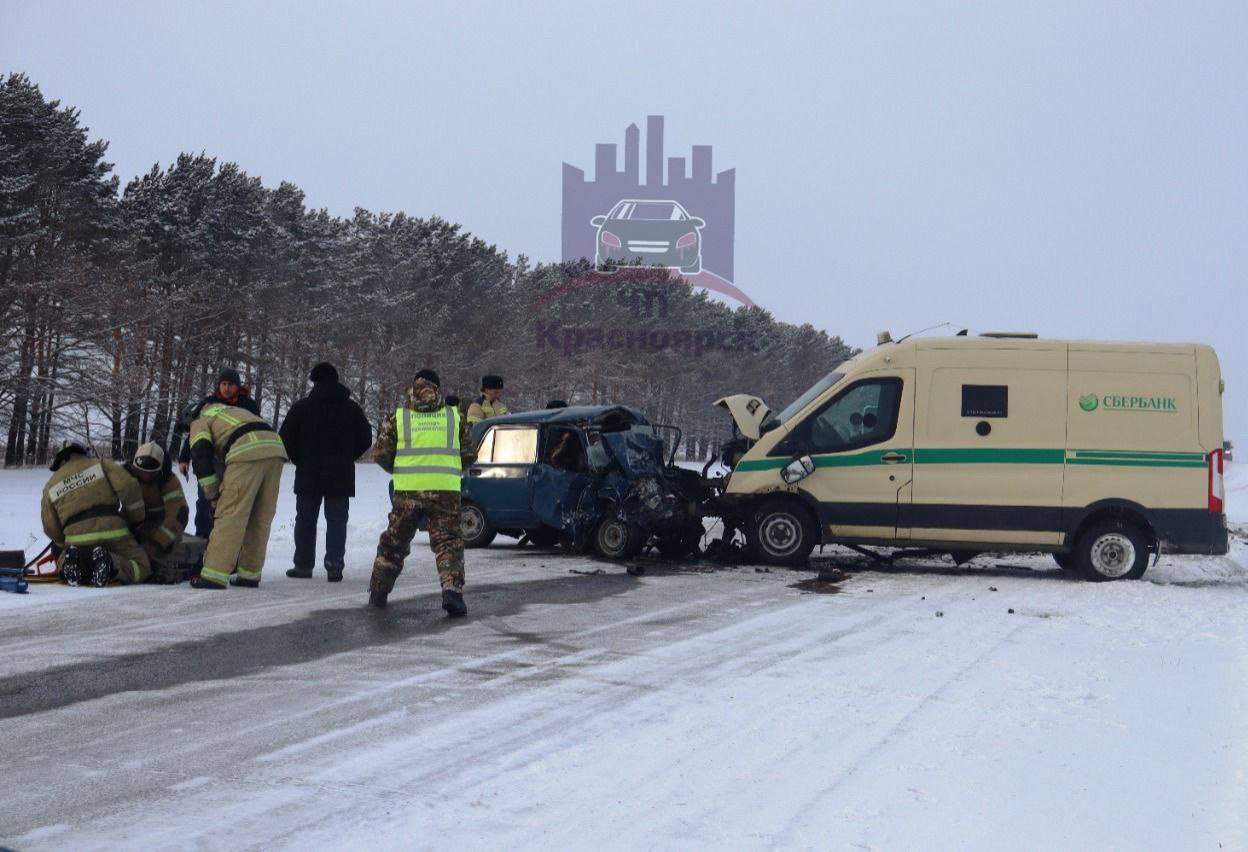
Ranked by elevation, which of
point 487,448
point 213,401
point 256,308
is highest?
point 256,308

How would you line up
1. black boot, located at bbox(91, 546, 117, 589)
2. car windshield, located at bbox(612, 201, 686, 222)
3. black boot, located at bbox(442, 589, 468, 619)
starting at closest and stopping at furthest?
black boot, located at bbox(442, 589, 468, 619) < black boot, located at bbox(91, 546, 117, 589) < car windshield, located at bbox(612, 201, 686, 222)

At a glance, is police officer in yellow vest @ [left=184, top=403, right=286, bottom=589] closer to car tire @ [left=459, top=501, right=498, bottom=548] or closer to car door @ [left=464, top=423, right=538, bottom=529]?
car door @ [left=464, top=423, right=538, bottom=529]

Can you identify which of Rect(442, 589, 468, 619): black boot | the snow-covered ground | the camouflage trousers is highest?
the camouflage trousers

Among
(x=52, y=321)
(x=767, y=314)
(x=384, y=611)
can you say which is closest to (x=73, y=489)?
(x=384, y=611)

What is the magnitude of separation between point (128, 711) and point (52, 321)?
27.3 meters

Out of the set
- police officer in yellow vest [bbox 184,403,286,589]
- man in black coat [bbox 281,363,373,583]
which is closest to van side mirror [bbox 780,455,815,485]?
man in black coat [bbox 281,363,373,583]

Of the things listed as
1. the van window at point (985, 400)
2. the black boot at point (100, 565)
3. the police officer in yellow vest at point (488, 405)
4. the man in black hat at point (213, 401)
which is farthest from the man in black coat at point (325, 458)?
the van window at point (985, 400)

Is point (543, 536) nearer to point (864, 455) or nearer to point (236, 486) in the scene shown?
point (864, 455)

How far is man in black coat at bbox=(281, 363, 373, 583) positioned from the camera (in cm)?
1155

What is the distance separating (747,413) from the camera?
13953mm

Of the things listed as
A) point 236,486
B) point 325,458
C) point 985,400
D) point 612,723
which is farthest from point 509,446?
point 612,723

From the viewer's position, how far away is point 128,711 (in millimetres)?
5895

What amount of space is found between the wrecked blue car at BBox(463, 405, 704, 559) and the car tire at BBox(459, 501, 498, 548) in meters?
0.05

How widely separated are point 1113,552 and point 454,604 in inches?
281
